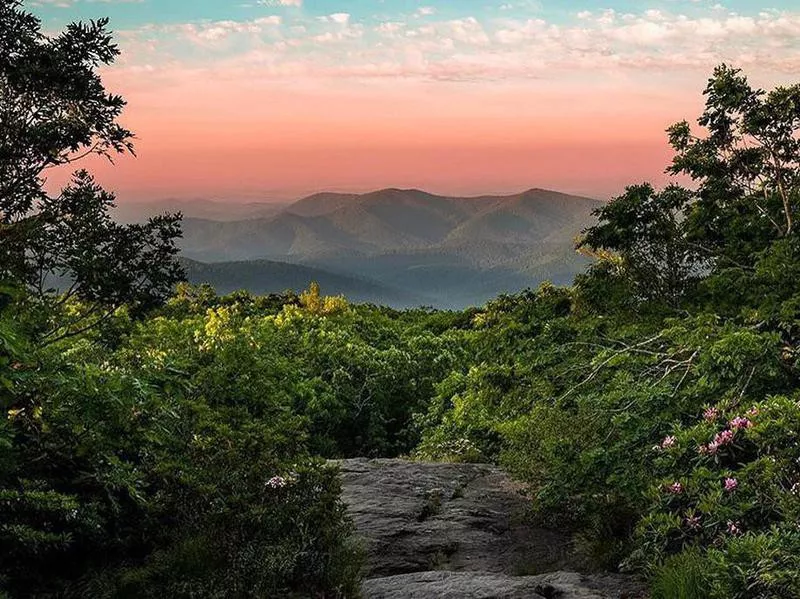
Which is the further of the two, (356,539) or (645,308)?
(645,308)

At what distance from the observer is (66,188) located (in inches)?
302

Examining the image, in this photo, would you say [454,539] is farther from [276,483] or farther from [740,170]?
[740,170]

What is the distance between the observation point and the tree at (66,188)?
711 centimetres

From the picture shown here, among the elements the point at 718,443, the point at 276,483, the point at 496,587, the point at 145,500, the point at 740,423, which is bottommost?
the point at 496,587

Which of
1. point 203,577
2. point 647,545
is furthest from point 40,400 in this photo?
point 647,545

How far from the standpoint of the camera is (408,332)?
2772 cm

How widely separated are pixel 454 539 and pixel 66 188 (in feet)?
17.9

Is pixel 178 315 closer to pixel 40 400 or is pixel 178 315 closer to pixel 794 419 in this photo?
pixel 40 400

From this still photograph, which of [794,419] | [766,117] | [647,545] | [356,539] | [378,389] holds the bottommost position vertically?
[378,389]

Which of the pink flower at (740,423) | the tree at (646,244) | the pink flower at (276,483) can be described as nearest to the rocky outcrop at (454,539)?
the pink flower at (276,483)

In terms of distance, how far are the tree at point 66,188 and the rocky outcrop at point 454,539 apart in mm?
3613

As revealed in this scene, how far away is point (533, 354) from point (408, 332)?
14.9 m

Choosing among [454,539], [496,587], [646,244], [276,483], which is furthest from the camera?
[646,244]

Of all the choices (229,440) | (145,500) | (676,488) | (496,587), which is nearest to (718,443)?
(676,488)
